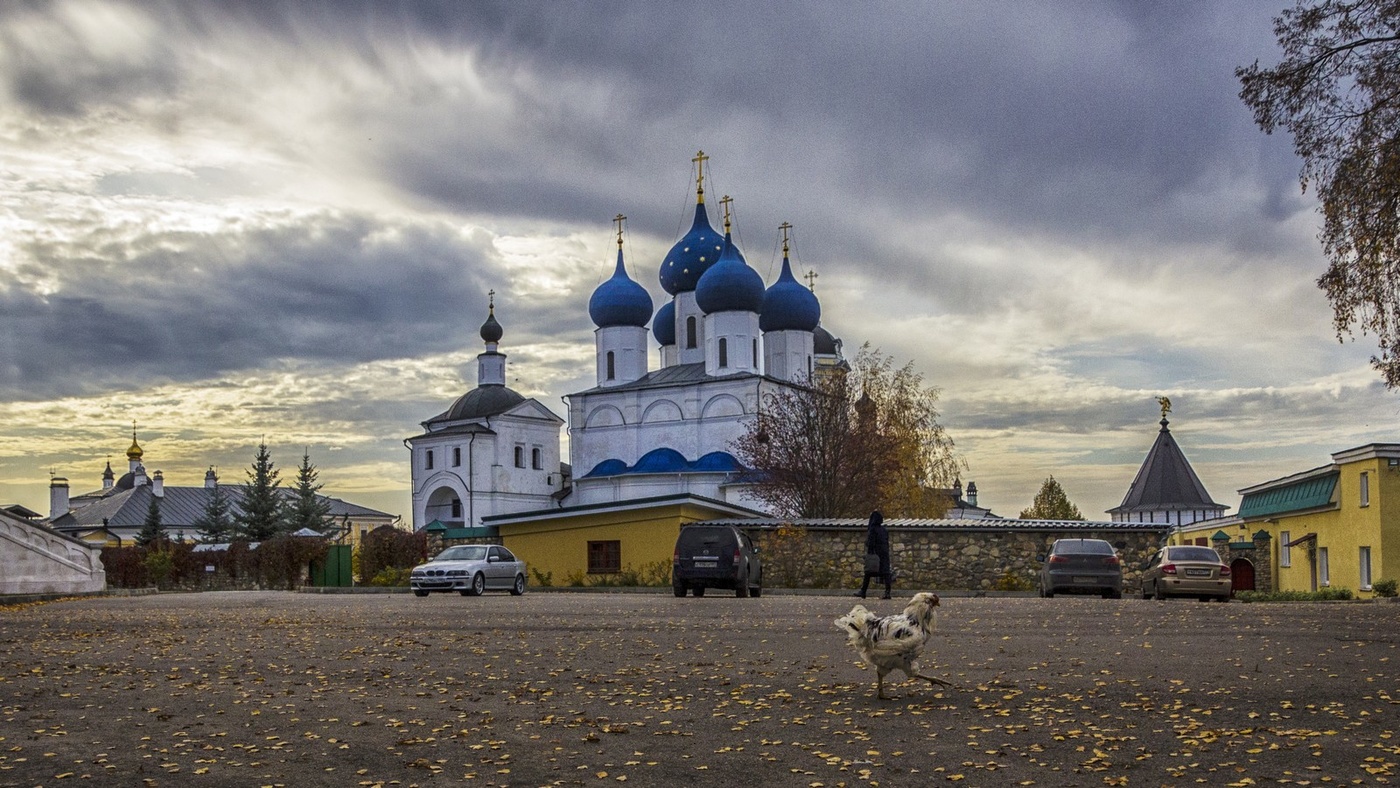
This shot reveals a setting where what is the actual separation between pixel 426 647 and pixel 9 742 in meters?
7.02

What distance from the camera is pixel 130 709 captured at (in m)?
10.4

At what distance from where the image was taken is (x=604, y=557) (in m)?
42.4

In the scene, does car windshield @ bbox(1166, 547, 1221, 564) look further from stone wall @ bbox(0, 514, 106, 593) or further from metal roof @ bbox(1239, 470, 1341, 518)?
stone wall @ bbox(0, 514, 106, 593)

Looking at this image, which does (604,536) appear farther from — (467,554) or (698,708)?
(698,708)

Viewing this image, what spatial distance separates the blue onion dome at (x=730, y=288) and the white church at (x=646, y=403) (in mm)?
75

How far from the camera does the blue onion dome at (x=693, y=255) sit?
271 ft

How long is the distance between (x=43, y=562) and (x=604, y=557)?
14961 millimetres

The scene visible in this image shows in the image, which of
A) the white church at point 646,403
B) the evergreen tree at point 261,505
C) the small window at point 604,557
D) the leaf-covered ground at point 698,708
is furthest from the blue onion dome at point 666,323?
the leaf-covered ground at point 698,708

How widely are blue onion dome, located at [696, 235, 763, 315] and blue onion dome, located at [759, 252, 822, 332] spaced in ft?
10.1

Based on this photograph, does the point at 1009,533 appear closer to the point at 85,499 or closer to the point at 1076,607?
the point at 1076,607

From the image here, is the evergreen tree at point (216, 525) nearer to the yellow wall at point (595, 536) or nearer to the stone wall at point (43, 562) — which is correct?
the yellow wall at point (595, 536)

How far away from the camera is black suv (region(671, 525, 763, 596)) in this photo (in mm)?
29203

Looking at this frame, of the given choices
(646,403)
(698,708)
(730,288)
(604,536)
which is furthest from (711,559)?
(646,403)

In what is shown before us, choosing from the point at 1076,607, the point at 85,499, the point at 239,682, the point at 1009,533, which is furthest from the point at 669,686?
the point at 85,499
